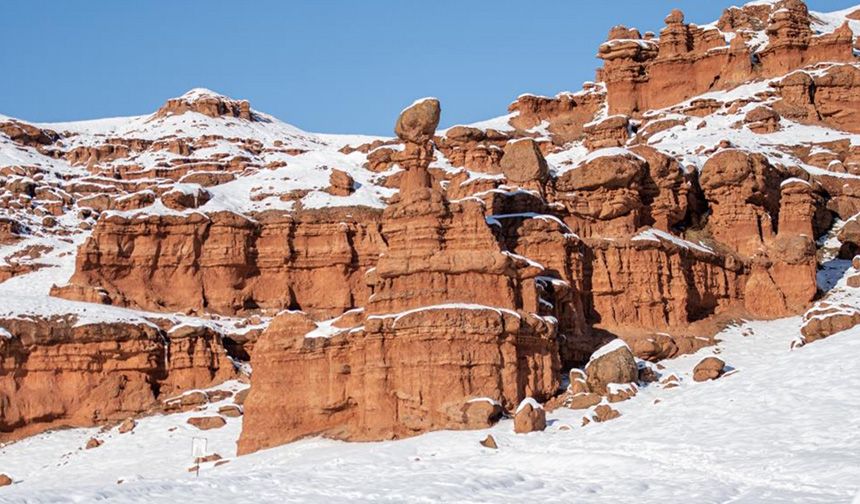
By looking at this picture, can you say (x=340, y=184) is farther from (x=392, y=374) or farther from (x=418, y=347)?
(x=418, y=347)

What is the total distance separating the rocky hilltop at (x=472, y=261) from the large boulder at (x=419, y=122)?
0.29 feet

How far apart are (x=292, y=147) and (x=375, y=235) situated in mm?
66354

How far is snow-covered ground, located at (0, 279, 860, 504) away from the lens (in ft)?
78.9

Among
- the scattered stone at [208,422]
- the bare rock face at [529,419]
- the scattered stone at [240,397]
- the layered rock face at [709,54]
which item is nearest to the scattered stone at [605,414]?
the bare rock face at [529,419]

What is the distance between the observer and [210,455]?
43.9 m

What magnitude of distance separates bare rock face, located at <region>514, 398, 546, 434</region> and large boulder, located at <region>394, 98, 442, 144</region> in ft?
49.3

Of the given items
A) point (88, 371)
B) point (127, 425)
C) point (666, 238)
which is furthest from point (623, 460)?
point (88, 371)

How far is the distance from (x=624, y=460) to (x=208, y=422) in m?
25.9

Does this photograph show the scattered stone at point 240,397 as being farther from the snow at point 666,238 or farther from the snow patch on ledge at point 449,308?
the snow at point 666,238

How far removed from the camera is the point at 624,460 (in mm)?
28312

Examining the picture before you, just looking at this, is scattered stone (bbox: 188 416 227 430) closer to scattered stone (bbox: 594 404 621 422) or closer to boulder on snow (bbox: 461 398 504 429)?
boulder on snow (bbox: 461 398 504 429)

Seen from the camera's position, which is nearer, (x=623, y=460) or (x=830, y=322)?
(x=623, y=460)

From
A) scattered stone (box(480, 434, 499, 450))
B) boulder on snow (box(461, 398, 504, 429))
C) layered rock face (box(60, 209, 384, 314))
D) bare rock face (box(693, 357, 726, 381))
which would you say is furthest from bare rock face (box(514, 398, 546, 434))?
layered rock face (box(60, 209, 384, 314))

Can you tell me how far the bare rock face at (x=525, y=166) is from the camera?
189ft
